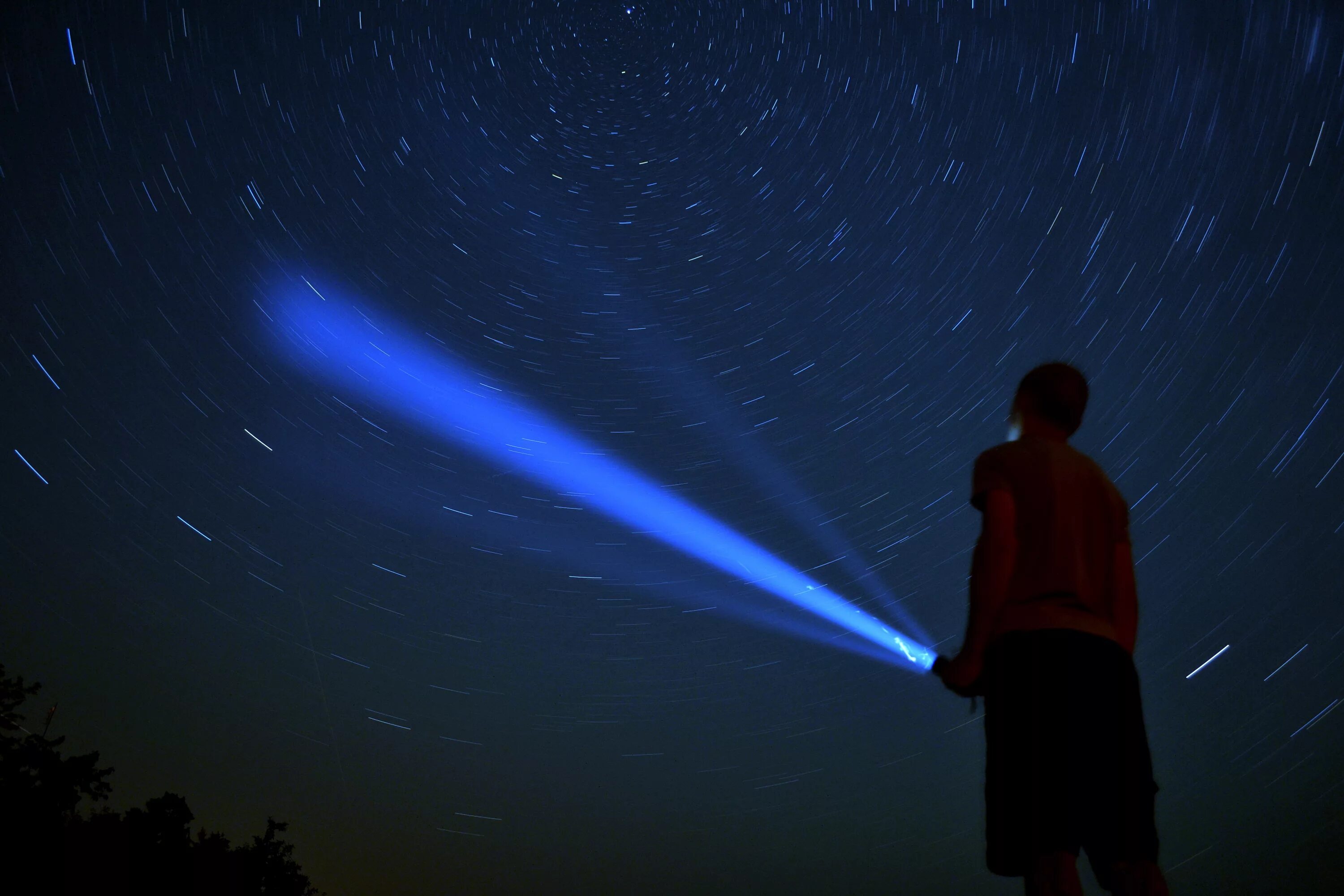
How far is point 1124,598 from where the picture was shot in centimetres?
186

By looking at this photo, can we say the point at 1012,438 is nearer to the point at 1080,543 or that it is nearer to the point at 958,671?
the point at 1080,543

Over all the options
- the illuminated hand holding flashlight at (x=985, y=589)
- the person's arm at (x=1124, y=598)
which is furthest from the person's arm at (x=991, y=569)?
the person's arm at (x=1124, y=598)

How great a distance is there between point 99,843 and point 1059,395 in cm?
1831

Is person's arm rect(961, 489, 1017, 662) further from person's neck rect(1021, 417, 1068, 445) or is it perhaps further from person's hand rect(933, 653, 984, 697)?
person's neck rect(1021, 417, 1068, 445)

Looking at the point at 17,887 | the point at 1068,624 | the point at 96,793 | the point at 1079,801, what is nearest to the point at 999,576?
the point at 1068,624

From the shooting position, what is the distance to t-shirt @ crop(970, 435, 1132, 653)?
1749mm

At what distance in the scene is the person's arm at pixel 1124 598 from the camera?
182 centimetres

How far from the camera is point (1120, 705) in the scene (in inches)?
65.2

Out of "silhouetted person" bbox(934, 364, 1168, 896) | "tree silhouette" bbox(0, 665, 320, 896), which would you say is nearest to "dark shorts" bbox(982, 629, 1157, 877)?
"silhouetted person" bbox(934, 364, 1168, 896)

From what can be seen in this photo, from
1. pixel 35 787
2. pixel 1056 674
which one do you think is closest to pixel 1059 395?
pixel 1056 674

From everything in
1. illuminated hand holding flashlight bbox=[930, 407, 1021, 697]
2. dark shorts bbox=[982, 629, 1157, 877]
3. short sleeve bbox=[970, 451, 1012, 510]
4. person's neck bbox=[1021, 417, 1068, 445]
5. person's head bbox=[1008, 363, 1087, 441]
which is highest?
person's head bbox=[1008, 363, 1087, 441]

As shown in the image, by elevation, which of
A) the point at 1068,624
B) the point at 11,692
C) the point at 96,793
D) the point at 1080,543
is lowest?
the point at 1068,624

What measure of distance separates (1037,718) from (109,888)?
1703 centimetres

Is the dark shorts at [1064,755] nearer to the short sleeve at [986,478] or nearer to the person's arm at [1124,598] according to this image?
the person's arm at [1124,598]
